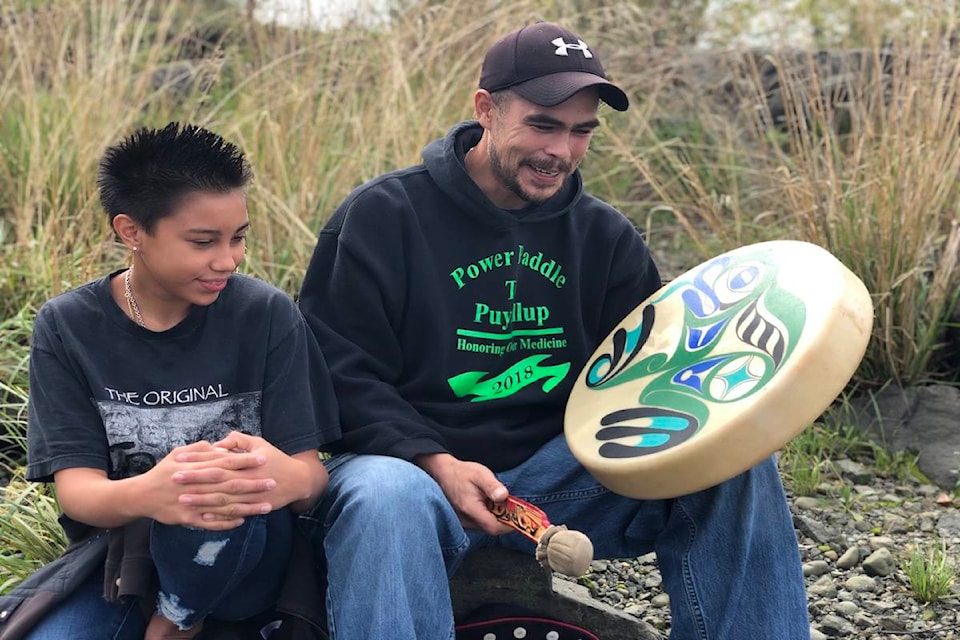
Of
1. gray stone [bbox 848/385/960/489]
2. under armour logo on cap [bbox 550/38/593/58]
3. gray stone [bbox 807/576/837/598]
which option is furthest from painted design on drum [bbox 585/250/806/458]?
gray stone [bbox 848/385/960/489]

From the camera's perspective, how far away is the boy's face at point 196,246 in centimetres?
245

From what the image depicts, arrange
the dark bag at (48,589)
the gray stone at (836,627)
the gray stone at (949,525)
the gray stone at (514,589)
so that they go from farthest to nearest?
the gray stone at (949,525)
the gray stone at (836,627)
the gray stone at (514,589)
the dark bag at (48,589)

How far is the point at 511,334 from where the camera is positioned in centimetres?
293

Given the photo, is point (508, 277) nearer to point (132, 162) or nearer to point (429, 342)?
point (429, 342)

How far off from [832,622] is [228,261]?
5.98 ft

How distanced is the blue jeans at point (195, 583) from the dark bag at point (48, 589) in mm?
26

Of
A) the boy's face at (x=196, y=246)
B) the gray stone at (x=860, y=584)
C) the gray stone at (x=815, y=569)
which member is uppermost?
the boy's face at (x=196, y=246)

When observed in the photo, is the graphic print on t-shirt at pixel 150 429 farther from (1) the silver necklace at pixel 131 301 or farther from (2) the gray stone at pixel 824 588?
(2) the gray stone at pixel 824 588

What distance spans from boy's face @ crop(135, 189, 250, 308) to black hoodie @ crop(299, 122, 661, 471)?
1.22 ft

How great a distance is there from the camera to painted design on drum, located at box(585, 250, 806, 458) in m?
2.52

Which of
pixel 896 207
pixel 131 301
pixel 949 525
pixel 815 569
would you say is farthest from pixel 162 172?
pixel 896 207

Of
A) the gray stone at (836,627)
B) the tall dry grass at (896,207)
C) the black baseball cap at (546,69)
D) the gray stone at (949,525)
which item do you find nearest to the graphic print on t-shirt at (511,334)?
the black baseball cap at (546,69)

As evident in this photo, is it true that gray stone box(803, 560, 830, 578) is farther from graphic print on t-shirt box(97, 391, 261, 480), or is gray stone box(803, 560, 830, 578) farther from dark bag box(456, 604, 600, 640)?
graphic print on t-shirt box(97, 391, 261, 480)

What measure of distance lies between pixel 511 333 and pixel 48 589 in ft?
3.59
